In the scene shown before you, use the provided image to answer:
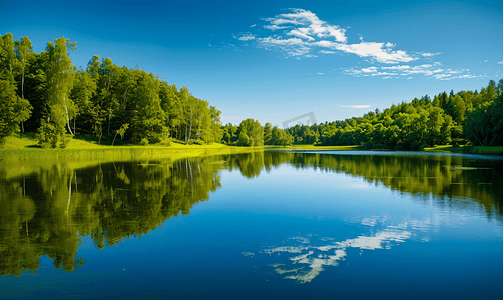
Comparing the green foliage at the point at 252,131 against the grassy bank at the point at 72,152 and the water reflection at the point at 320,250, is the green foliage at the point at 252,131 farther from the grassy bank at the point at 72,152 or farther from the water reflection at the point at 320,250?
the water reflection at the point at 320,250

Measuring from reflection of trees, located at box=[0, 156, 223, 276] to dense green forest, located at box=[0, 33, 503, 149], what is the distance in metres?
37.2

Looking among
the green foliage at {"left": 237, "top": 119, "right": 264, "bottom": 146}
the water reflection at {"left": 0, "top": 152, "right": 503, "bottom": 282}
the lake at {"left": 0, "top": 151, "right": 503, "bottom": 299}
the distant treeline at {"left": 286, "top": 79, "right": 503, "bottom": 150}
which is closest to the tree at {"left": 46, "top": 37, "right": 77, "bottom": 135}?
the water reflection at {"left": 0, "top": 152, "right": 503, "bottom": 282}

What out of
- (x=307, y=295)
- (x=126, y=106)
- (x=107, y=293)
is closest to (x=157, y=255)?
(x=107, y=293)

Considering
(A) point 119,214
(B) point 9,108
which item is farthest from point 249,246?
(B) point 9,108

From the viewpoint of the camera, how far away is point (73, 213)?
10.5 meters

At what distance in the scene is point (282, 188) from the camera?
1736 centimetres

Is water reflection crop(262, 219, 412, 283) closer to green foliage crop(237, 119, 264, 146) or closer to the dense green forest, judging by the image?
the dense green forest

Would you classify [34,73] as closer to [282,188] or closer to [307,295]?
[282,188]

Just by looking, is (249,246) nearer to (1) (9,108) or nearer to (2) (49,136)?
(2) (49,136)

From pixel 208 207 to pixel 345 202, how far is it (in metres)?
6.40

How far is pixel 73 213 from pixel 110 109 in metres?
59.2

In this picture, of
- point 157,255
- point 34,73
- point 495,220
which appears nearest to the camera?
point 157,255

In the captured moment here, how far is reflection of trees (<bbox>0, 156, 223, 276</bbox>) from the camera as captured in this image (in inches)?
278

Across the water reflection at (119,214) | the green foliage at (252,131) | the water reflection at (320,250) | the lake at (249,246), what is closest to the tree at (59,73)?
the water reflection at (119,214)
